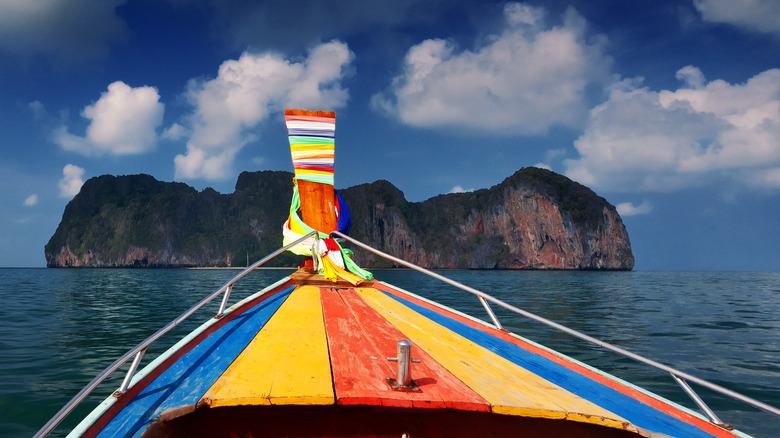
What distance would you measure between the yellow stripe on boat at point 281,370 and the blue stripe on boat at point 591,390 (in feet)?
4.85

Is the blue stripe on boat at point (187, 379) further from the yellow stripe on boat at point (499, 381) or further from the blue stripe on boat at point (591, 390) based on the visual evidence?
the blue stripe on boat at point (591, 390)

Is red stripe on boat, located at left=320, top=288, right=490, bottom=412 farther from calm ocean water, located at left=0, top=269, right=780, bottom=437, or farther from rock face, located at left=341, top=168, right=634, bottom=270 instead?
rock face, located at left=341, top=168, right=634, bottom=270

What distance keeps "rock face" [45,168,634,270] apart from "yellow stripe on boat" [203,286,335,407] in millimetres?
137392

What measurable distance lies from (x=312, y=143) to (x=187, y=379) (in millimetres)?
3422

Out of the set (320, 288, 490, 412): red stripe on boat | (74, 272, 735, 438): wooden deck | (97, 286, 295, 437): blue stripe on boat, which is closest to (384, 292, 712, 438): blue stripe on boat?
(74, 272, 735, 438): wooden deck

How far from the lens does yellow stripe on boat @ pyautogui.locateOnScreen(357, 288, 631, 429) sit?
6.96ft

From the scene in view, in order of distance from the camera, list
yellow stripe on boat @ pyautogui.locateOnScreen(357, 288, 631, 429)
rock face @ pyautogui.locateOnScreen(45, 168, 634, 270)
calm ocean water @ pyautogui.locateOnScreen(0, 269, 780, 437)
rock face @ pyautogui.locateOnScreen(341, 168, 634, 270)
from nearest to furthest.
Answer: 1. yellow stripe on boat @ pyautogui.locateOnScreen(357, 288, 631, 429)
2. calm ocean water @ pyautogui.locateOnScreen(0, 269, 780, 437)
3. rock face @ pyautogui.locateOnScreen(341, 168, 634, 270)
4. rock face @ pyautogui.locateOnScreen(45, 168, 634, 270)

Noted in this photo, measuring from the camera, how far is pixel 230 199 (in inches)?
7165

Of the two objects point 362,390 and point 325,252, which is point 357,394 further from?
point 325,252

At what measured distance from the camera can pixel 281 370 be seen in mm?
2357

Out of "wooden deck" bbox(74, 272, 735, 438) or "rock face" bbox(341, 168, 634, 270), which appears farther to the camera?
"rock face" bbox(341, 168, 634, 270)

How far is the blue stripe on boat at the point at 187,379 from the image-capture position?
76.5 inches

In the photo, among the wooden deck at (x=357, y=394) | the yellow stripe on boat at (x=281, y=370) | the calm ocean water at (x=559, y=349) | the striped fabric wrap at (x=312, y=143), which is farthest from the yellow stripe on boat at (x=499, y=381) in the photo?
the calm ocean water at (x=559, y=349)

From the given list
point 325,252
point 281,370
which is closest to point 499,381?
point 281,370
